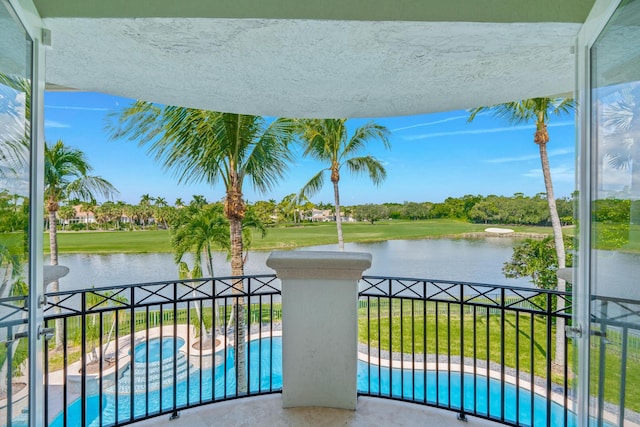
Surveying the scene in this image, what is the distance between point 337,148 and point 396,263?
4.03m

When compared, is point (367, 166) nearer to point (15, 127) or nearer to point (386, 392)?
point (386, 392)

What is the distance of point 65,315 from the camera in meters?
1.69

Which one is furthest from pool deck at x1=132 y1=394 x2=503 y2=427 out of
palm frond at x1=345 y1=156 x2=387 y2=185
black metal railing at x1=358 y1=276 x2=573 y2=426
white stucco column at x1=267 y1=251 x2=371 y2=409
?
palm frond at x1=345 y1=156 x2=387 y2=185

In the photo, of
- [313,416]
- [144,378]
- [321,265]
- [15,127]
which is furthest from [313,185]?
[15,127]

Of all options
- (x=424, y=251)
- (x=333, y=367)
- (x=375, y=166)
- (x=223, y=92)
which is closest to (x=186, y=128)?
(x=223, y=92)

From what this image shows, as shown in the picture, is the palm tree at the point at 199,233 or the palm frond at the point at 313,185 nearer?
the palm tree at the point at 199,233

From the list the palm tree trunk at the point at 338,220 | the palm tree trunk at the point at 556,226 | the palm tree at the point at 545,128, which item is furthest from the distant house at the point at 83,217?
the palm tree trunk at the point at 556,226

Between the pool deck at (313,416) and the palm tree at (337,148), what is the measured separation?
6265mm

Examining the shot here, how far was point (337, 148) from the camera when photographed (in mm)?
7832

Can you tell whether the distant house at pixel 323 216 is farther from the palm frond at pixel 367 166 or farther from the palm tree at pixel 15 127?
the palm tree at pixel 15 127

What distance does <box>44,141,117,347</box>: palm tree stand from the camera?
247 inches

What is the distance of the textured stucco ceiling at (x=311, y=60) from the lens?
131 cm

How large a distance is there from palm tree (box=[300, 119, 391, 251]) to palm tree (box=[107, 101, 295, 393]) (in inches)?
79.2

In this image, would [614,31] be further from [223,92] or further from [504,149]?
[504,149]
